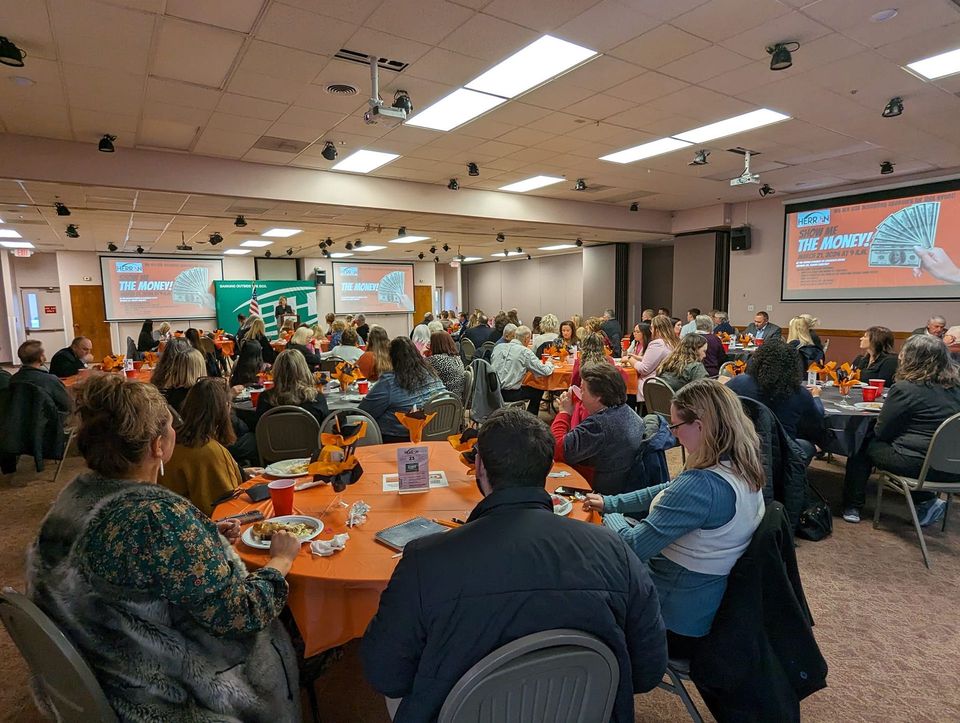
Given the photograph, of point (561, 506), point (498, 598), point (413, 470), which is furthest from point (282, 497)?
point (498, 598)

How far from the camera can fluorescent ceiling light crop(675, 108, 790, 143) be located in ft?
17.1

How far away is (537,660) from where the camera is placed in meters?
0.97

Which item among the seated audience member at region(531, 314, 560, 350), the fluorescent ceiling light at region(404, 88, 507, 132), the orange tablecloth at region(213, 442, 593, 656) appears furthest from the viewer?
the seated audience member at region(531, 314, 560, 350)

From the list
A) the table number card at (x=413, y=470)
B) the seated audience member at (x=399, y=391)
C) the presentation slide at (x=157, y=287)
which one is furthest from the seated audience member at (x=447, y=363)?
the presentation slide at (x=157, y=287)

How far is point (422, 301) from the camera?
61.6ft

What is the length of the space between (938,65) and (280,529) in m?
5.56

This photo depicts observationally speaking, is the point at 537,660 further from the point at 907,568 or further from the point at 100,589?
the point at 907,568

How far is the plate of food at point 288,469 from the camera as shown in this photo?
2.43 meters

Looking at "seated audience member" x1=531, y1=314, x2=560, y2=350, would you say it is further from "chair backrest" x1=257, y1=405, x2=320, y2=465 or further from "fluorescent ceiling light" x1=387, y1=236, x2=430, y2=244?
"fluorescent ceiling light" x1=387, y1=236, x2=430, y2=244

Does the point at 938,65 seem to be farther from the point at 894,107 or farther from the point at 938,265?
the point at 938,265

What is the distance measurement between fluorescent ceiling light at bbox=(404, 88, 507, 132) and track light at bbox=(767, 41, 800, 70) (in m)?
2.04

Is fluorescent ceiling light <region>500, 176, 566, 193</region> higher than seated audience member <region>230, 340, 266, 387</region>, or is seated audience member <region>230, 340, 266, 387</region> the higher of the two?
fluorescent ceiling light <region>500, 176, 566, 193</region>

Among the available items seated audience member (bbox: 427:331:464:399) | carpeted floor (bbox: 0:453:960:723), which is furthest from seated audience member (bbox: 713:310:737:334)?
seated audience member (bbox: 427:331:464:399)

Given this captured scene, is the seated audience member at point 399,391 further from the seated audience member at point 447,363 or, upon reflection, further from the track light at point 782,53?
the track light at point 782,53
